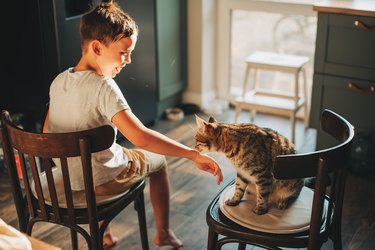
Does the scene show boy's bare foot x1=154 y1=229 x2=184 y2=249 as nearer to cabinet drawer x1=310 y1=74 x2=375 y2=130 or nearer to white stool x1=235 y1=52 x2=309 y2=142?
cabinet drawer x1=310 y1=74 x2=375 y2=130

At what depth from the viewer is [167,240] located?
2.61 m

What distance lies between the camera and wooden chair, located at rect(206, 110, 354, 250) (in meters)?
1.62

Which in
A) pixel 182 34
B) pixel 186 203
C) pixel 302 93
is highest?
pixel 182 34

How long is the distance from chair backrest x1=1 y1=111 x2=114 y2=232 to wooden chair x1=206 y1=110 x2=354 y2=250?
43 cm

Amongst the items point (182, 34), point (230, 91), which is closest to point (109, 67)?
point (182, 34)

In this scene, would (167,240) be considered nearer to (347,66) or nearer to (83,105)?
(83,105)

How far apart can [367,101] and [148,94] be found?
1407 millimetres

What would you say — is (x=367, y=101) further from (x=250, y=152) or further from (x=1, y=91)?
(x=1, y=91)

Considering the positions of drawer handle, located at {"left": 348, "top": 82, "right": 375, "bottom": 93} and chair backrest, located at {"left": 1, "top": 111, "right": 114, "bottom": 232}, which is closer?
chair backrest, located at {"left": 1, "top": 111, "right": 114, "bottom": 232}

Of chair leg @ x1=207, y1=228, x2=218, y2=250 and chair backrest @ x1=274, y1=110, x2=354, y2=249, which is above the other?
chair backrest @ x1=274, y1=110, x2=354, y2=249

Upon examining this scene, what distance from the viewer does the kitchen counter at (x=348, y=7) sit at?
3057 mm

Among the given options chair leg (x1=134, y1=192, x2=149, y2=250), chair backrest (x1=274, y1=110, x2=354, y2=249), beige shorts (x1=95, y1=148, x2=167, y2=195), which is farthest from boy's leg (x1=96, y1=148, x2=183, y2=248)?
chair backrest (x1=274, y1=110, x2=354, y2=249)

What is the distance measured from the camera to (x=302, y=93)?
412 centimetres

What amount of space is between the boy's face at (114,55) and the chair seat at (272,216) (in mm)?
586
